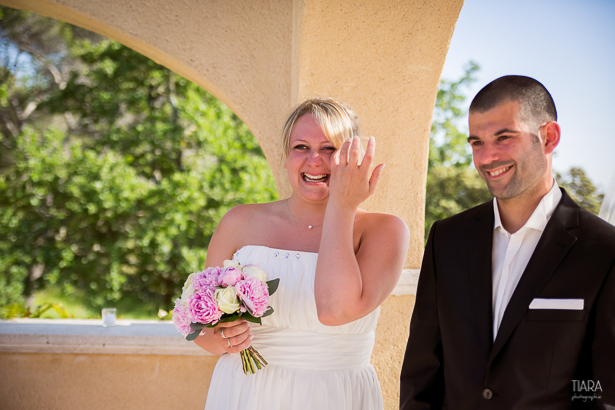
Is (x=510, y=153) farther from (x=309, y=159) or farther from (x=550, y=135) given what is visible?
(x=309, y=159)

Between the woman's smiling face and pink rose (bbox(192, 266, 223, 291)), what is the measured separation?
62 cm

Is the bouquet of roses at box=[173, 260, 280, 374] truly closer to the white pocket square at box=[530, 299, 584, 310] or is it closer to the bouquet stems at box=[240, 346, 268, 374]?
the bouquet stems at box=[240, 346, 268, 374]

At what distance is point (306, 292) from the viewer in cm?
254

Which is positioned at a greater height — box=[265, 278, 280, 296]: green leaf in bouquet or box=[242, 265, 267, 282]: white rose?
box=[242, 265, 267, 282]: white rose

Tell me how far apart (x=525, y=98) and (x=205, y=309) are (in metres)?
1.43

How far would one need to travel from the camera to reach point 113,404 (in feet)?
12.4

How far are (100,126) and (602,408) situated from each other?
10960 millimetres

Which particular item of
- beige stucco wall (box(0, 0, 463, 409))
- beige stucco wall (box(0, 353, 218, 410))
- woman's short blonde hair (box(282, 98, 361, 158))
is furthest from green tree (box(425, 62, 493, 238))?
woman's short blonde hair (box(282, 98, 361, 158))

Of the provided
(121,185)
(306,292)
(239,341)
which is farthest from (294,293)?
(121,185)

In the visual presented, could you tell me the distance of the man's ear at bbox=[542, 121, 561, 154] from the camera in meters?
1.90

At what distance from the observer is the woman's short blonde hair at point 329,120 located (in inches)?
102

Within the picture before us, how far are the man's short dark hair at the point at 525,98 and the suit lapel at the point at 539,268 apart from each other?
36cm

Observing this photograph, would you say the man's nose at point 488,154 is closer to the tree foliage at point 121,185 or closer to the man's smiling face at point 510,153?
the man's smiling face at point 510,153

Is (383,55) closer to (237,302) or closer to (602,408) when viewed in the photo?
(237,302)
